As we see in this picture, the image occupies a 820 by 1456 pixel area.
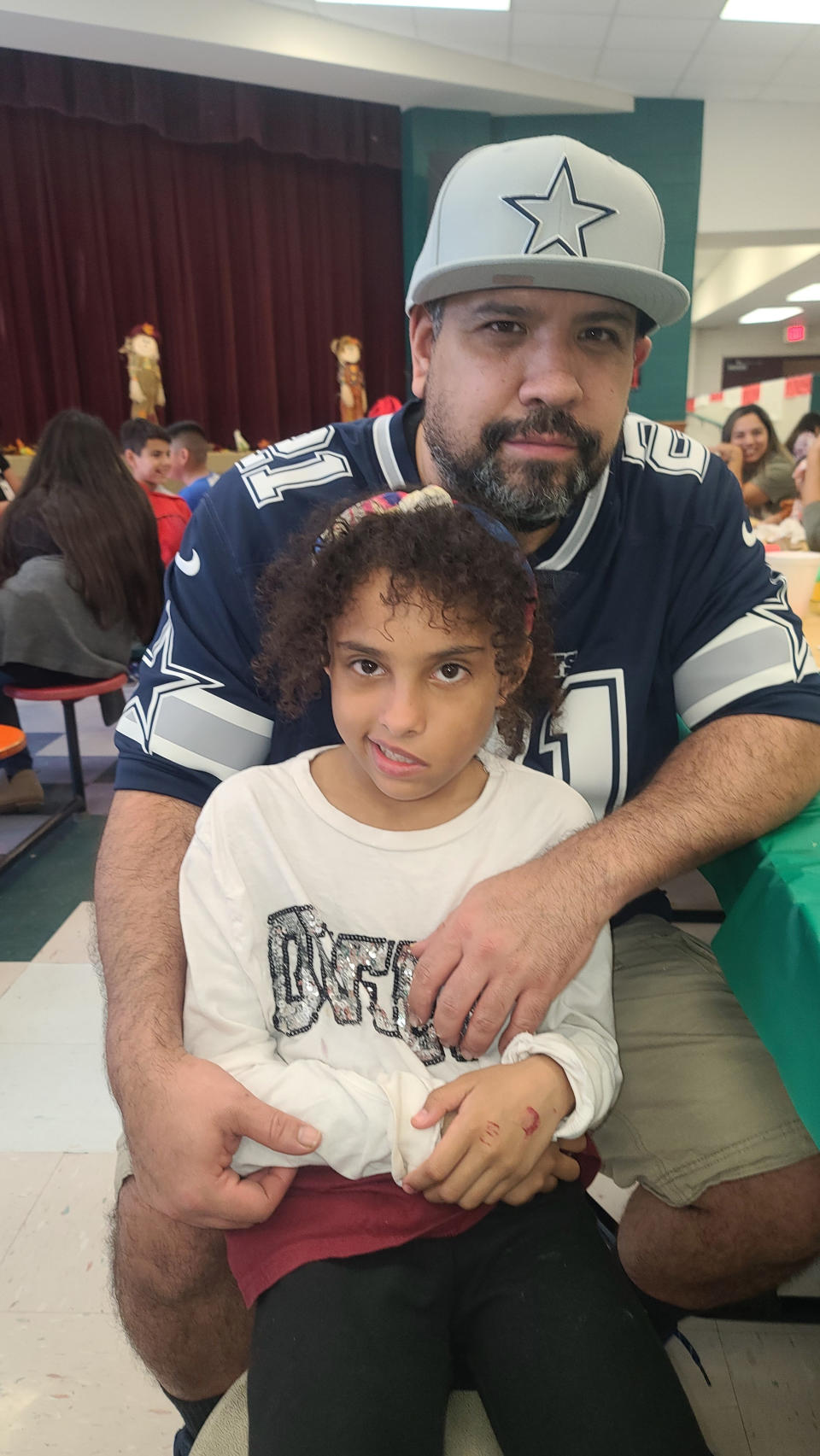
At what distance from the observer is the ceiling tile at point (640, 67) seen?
5.76 metres

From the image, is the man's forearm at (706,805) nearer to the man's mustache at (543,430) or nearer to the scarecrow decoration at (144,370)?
the man's mustache at (543,430)

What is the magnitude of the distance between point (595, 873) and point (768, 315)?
14.3m

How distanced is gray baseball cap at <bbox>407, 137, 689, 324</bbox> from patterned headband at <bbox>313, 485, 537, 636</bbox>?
31 centimetres

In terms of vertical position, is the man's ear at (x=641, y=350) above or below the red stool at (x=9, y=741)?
above

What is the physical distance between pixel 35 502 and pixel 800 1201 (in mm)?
3014

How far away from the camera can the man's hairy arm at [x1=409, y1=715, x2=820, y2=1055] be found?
0.87m

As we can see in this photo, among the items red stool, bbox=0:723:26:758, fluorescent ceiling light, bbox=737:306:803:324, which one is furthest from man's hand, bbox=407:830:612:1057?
fluorescent ceiling light, bbox=737:306:803:324

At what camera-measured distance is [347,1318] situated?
72 centimetres

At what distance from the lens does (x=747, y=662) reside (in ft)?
3.78

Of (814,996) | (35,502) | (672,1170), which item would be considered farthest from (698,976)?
(35,502)

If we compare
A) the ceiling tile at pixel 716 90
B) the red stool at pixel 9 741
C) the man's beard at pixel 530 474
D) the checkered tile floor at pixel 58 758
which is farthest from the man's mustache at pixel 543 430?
the ceiling tile at pixel 716 90

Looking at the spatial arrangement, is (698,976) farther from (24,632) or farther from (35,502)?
(35,502)

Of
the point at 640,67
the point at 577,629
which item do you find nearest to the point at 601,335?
the point at 577,629

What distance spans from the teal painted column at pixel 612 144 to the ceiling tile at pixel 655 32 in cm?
75
